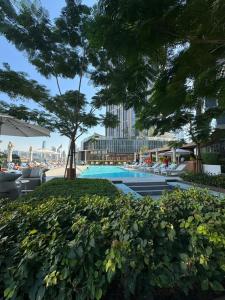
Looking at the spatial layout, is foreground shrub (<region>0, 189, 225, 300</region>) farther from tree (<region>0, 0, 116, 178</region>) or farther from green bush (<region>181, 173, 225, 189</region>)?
green bush (<region>181, 173, 225, 189</region>)

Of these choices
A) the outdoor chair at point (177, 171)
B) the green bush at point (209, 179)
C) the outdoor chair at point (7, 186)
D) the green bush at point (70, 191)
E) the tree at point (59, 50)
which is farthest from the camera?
the outdoor chair at point (177, 171)

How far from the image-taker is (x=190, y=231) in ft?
6.75

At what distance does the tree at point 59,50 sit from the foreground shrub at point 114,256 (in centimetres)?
730

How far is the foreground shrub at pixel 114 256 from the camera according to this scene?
1754mm

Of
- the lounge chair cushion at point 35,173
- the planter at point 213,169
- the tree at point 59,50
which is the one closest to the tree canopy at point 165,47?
the tree at point 59,50

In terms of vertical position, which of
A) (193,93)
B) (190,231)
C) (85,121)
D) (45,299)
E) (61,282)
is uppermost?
(85,121)

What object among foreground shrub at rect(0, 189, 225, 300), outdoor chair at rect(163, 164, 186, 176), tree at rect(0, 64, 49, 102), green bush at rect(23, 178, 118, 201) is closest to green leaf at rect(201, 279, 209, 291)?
foreground shrub at rect(0, 189, 225, 300)

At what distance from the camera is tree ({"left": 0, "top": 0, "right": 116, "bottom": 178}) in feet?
28.5

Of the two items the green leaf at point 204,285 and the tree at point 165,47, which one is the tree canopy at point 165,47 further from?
the green leaf at point 204,285

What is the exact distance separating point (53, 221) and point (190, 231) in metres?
1.22

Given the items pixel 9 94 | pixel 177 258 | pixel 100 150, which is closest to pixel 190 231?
pixel 177 258

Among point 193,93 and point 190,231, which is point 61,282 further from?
point 193,93

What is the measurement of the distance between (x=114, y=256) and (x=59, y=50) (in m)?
9.40

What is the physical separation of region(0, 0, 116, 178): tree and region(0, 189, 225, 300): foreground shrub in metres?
7.30
